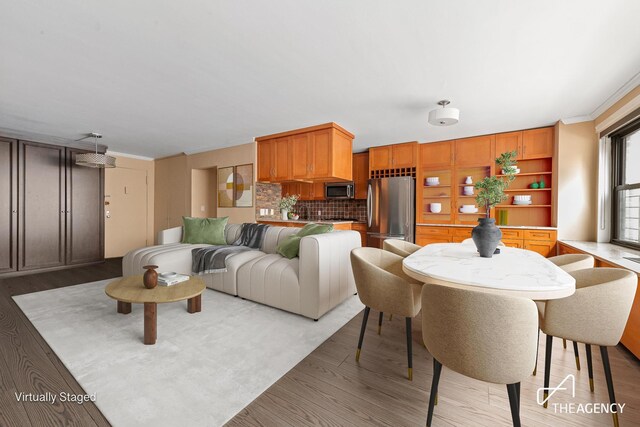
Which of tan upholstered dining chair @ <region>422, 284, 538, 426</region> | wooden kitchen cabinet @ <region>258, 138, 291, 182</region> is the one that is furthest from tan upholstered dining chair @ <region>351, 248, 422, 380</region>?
wooden kitchen cabinet @ <region>258, 138, 291, 182</region>

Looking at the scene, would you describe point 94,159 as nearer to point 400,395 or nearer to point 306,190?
point 306,190

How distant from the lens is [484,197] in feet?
6.82

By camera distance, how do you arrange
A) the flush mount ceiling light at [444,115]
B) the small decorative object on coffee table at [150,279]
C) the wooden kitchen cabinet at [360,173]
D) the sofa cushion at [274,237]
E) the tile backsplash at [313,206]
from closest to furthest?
the small decorative object on coffee table at [150,279] < the flush mount ceiling light at [444,115] < the sofa cushion at [274,237] < the tile backsplash at [313,206] < the wooden kitchen cabinet at [360,173]

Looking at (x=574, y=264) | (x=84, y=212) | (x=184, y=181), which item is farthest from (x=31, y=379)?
(x=184, y=181)

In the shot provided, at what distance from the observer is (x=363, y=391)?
1.61m

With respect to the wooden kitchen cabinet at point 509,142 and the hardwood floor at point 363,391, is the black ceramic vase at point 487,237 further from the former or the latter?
the wooden kitchen cabinet at point 509,142

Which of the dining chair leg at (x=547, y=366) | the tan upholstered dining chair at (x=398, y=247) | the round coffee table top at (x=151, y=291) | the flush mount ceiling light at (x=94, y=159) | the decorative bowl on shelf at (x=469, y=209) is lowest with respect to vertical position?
the dining chair leg at (x=547, y=366)

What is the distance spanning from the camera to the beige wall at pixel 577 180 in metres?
3.70

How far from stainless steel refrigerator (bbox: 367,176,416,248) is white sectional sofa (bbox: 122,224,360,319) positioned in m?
2.07

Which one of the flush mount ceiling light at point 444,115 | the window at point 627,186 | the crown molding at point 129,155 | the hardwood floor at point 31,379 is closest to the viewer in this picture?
the hardwood floor at point 31,379

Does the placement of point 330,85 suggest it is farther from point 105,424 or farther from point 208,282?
point 105,424

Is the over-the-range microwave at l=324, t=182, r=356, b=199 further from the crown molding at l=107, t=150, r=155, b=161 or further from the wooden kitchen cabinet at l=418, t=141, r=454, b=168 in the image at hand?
the crown molding at l=107, t=150, r=155, b=161

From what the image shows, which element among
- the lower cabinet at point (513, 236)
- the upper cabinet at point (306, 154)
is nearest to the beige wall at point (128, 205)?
the upper cabinet at point (306, 154)

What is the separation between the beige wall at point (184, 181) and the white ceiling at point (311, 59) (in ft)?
5.33
